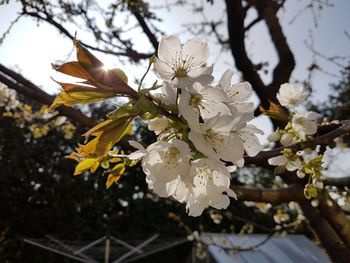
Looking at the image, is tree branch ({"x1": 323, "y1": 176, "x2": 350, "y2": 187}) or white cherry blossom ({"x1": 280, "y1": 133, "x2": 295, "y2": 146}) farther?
tree branch ({"x1": 323, "y1": 176, "x2": 350, "y2": 187})

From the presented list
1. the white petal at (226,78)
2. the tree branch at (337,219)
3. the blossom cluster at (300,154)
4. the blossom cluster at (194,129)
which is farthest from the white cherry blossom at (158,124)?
the tree branch at (337,219)

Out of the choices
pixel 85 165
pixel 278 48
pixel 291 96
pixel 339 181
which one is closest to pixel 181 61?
pixel 85 165

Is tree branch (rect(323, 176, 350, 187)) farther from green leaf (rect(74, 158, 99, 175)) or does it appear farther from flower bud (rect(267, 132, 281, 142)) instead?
green leaf (rect(74, 158, 99, 175))

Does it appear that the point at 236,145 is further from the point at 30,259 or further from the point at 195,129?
the point at 30,259

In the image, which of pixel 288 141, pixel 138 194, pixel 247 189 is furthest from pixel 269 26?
pixel 138 194

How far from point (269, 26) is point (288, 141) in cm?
182

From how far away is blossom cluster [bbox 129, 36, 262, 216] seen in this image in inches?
18.8

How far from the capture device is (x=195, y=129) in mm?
460

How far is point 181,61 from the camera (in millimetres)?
536

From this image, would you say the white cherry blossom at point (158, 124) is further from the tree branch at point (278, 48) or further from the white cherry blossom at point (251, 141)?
the tree branch at point (278, 48)

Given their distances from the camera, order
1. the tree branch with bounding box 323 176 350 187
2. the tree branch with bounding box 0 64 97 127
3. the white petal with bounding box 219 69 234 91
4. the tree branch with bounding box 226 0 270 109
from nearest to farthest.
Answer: the white petal with bounding box 219 69 234 91
the tree branch with bounding box 0 64 97 127
the tree branch with bounding box 323 176 350 187
the tree branch with bounding box 226 0 270 109

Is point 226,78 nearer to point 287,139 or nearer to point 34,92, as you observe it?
point 287,139

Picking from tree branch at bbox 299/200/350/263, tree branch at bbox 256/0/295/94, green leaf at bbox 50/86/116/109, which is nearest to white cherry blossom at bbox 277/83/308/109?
green leaf at bbox 50/86/116/109

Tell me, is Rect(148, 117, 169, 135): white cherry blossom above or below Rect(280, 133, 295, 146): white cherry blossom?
above
